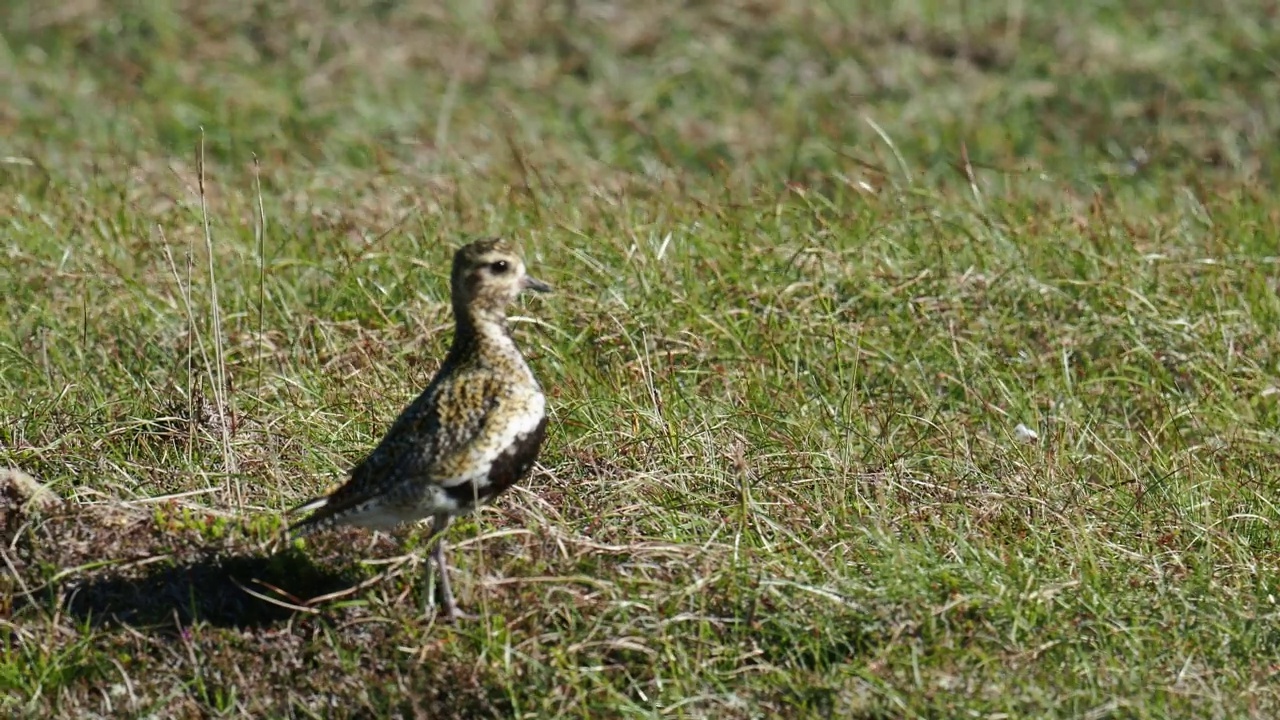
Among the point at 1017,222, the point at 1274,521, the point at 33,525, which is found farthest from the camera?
the point at 1017,222

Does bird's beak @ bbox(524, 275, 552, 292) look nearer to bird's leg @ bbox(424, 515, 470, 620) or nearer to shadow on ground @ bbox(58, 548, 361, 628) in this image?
bird's leg @ bbox(424, 515, 470, 620)

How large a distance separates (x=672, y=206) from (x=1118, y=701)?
12.8 feet

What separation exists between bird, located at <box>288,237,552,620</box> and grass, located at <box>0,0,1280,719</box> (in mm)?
271

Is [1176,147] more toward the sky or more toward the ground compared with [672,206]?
more toward the ground

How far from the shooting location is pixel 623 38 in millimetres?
11773

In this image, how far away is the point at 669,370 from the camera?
6633 millimetres

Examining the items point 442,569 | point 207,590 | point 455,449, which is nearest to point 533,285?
point 455,449

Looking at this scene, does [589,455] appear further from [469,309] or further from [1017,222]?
[1017,222]

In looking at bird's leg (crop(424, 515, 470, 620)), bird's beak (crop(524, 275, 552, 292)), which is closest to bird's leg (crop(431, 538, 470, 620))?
bird's leg (crop(424, 515, 470, 620))

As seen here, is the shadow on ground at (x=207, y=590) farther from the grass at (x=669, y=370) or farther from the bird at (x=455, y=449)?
the bird at (x=455, y=449)

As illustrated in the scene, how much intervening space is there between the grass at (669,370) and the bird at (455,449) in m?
0.27

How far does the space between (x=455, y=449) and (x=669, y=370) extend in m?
1.82

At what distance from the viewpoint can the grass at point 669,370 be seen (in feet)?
16.3

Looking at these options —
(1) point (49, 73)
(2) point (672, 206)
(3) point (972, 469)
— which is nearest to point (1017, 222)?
(2) point (672, 206)
